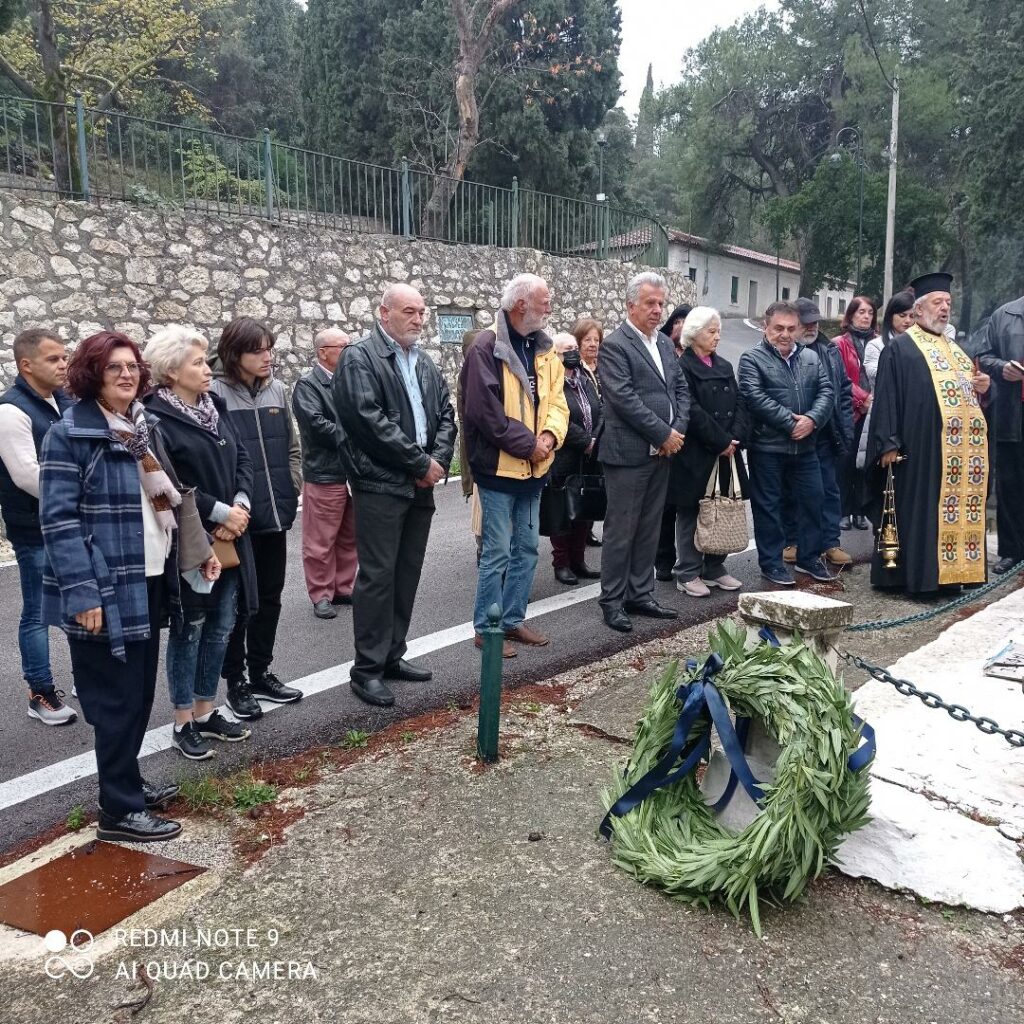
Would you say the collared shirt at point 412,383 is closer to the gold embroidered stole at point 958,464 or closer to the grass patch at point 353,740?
the grass patch at point 353,740

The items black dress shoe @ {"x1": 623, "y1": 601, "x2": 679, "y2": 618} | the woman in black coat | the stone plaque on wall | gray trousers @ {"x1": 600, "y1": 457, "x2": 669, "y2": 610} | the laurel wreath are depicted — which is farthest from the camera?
the stone plaque on wall

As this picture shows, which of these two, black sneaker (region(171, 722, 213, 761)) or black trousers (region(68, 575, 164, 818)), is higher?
black trousers (region(68, 575, 164, 818))

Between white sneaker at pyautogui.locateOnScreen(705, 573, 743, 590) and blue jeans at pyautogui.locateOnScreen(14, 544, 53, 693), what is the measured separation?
4.30 metres

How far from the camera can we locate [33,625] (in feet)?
14.7

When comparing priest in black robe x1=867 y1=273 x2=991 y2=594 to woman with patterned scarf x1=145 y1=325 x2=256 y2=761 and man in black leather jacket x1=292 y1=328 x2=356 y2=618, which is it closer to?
man in black leather jacket x1=292 y1=328 x2=356 y2=618

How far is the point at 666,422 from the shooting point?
234 inches

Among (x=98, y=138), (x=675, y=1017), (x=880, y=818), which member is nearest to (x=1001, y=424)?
(x=880, y=818)

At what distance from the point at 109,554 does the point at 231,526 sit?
697 mm

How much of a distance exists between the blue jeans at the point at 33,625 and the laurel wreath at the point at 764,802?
2.91 m

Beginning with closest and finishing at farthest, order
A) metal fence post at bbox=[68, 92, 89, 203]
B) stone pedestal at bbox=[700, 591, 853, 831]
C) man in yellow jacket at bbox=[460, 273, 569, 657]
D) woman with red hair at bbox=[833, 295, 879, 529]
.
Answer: stone pedestal at bbox=[700, 591, 853, 831], man in yellow jacket at bbox=[460, 273, 569, 657], woman with red hair at bbox=[833, 295, 879, 529], metal fence post at bbox=[68, 92, 89, 203]

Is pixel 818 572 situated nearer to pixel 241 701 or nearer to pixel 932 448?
pixel 932 448

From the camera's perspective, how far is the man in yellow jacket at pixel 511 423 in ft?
16.6

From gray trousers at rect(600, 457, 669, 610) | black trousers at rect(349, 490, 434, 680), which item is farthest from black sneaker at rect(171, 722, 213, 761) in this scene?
gray trousers at rect(600, 457, 669, 610)

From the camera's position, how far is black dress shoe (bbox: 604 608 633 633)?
5.77 meters
